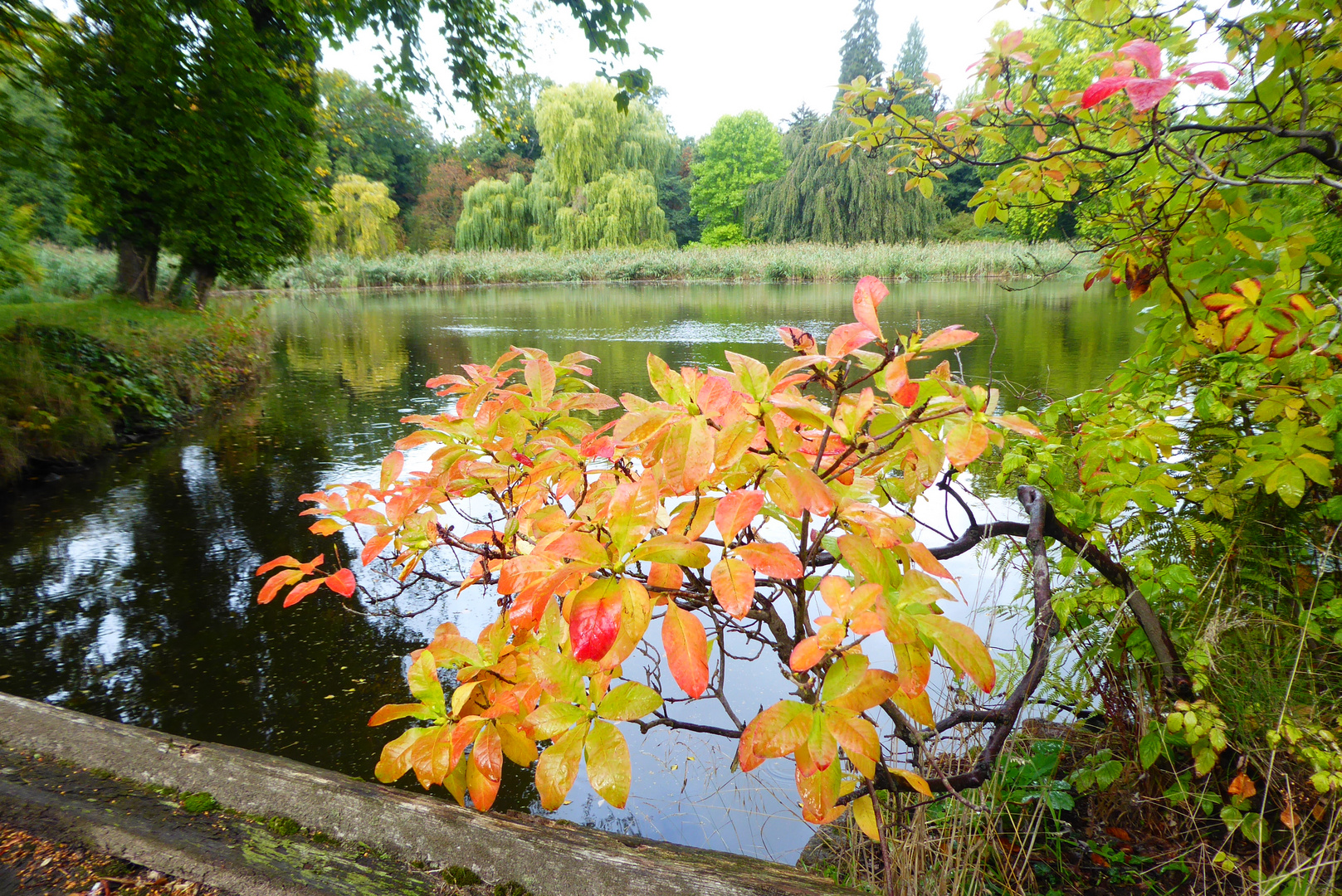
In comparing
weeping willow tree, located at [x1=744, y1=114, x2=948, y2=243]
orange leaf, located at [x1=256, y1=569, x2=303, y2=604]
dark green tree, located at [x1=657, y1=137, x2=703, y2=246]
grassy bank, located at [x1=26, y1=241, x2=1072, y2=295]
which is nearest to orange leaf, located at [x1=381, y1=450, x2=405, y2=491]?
orange leaf, located at [x1=256, y1=569, x2=303, y2=604]

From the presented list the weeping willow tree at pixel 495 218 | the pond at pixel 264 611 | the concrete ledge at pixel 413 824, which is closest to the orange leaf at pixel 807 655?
the concrete ledge at pixel 413 824

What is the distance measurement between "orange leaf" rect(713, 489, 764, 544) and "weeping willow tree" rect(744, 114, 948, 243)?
22.3 m

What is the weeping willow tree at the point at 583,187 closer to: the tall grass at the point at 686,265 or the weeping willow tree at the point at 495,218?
the weeping willow tree at the point at 495,218

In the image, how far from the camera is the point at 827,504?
698 mm

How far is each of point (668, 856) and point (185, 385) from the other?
6.58 m

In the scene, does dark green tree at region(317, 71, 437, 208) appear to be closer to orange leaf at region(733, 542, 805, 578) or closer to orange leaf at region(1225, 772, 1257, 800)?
orange leaf at region(733, 542, 805, 578)

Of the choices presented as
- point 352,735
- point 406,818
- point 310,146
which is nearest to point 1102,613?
point 406,818

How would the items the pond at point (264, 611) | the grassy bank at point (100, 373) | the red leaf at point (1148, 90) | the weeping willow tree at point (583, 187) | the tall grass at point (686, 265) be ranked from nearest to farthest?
the red leaf at point (1148, 90), the pond at point (264, 611), the grassy bank at point (100, 373), the tall grass at point (686, 265), the weeping willow tree at point (583, 187)

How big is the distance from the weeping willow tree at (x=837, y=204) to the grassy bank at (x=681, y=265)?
0.97 meters

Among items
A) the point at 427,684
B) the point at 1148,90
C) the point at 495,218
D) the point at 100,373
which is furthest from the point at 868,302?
the point at 495,218

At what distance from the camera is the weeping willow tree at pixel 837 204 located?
22047 millimetres

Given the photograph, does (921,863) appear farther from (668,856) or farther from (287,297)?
(287,297)

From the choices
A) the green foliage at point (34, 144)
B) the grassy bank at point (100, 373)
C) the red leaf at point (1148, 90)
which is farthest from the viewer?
the green foliage at point (34, 144)

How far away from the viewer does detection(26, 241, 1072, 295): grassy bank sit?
19062 millimetres
